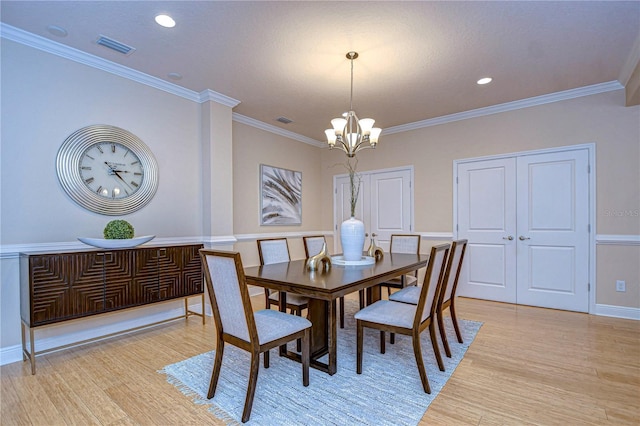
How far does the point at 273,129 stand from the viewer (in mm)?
4988

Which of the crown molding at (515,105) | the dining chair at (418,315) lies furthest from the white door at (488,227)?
the dining chair at (418,315)

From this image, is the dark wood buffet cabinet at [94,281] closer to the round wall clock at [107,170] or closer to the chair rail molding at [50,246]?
the chair rail molding at [50,246]

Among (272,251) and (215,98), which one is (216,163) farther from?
(272,251)

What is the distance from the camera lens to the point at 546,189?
153 inches

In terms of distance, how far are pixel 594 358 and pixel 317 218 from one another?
422cm

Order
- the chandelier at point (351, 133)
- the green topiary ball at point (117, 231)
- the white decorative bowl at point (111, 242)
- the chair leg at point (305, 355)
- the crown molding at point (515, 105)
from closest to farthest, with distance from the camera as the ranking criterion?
1. the chair leg at point (305, 355)
2. the white decorative bowl at point (111, 242)
3. the green topiary ball at point (117, 231)
4. the chandelier at point (351, 133)
5. the crown molding at point (515, 105)

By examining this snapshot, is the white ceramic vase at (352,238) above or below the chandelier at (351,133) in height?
below

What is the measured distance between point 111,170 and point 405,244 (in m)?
3.32

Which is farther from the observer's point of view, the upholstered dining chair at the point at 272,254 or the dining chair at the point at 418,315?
the upholstered dining chair at the point at 272,254

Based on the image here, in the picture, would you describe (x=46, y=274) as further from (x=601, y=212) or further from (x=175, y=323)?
(x=601, y=212)

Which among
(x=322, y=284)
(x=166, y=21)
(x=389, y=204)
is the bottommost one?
Result: (x=322, y=284)

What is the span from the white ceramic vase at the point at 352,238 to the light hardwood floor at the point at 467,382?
1182 mm

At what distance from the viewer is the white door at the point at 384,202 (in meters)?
5.03

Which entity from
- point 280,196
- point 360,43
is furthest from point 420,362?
point 280,196
